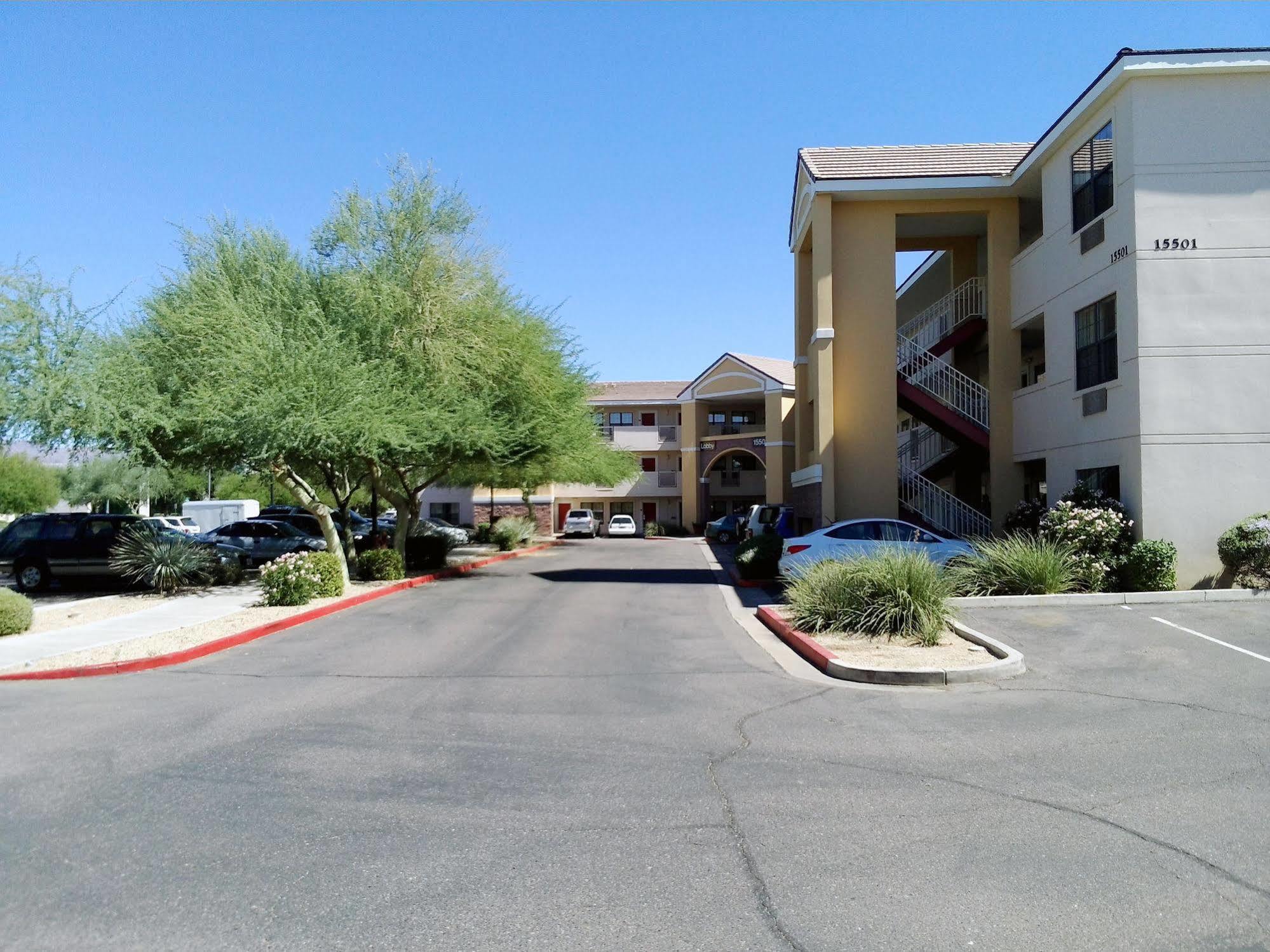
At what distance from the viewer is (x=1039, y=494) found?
78.7ft

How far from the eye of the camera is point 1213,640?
484 inches

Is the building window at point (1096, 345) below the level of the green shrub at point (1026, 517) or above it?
above

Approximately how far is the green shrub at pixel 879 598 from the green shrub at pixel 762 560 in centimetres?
865

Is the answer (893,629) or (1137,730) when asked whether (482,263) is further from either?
(1137,730)

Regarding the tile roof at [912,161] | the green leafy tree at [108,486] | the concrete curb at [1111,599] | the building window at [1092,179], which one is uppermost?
the tile roof at [912,161]

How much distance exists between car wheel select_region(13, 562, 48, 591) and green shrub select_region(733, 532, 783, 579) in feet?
53.1

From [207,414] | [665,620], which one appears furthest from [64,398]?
[665,620]

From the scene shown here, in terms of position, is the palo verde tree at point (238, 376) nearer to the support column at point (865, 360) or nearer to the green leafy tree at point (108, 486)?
the support column at point (865, 360)

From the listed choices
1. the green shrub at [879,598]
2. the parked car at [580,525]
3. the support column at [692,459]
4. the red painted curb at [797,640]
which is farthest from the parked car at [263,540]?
the support column at [692,459]

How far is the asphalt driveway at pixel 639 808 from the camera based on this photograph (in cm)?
468

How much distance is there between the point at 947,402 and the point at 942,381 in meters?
0.85

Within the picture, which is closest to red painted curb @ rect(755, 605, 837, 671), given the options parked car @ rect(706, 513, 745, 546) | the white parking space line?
the white parking space line

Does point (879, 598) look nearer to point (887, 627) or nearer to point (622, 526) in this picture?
point (887, 627)

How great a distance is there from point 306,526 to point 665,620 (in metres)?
22.1
